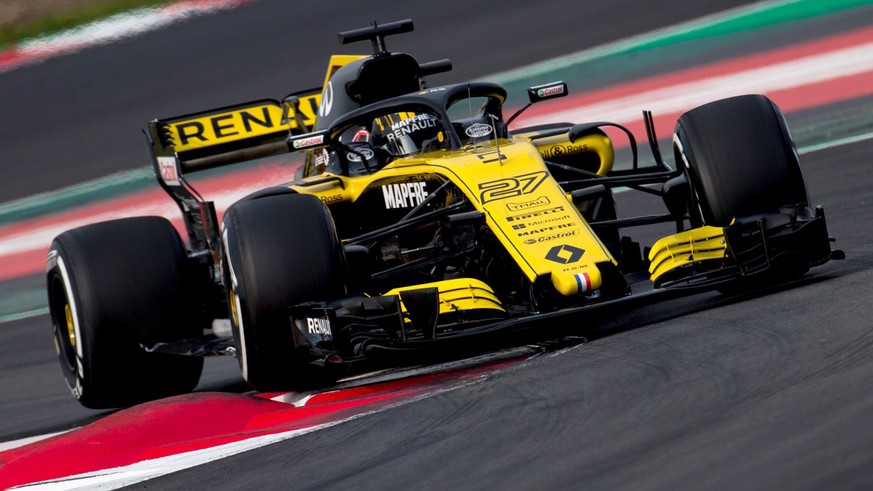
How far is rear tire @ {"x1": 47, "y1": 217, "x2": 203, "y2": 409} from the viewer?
7523 millimetres

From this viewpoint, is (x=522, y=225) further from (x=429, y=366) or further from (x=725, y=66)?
(x=725, y=66)

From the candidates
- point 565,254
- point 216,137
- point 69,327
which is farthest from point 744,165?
point 69,327

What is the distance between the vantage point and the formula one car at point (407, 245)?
6.11 meters

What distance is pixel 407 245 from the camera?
7680 mm

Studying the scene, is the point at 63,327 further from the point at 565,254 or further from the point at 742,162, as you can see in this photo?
the point at 742,162

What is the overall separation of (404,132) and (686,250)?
7.31 ft

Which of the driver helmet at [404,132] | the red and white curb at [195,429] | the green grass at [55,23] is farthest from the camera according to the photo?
the green grass at [55,23]

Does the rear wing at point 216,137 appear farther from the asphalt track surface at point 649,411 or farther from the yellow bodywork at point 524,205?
the yellow bodywork at point 524,205

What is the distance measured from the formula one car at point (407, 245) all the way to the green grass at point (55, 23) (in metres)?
6.66

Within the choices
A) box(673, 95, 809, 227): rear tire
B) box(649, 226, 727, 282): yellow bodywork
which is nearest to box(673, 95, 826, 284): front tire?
box(673, 95, 809, 227): rear tire

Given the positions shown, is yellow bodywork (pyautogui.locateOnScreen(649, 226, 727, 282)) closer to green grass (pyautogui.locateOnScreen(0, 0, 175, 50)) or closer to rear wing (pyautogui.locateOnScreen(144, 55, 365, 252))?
rear wing (pyautogui.locateOnScreen(144, 55, 365, 252))

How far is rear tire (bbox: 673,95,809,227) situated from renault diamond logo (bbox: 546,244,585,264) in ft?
2.80

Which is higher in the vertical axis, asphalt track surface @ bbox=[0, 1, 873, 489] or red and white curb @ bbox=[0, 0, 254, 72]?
red and white curb @ bbox=[0, 0, 254, 72]

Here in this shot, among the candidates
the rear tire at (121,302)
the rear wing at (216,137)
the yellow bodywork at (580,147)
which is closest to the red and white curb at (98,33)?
the rear wing at (216,137)
